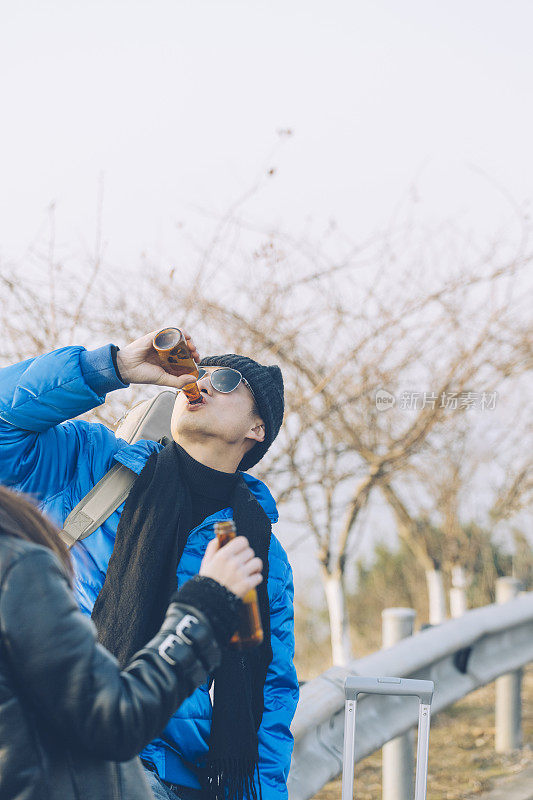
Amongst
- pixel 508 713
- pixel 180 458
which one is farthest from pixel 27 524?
pixel 508 713

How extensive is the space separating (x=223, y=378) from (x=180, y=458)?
36 cm

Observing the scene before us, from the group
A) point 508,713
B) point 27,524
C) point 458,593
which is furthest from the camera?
point 458,593

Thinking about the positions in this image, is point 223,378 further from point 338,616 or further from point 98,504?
point 338,616

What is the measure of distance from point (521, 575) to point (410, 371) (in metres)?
5.35

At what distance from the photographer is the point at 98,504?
2779 millimetres

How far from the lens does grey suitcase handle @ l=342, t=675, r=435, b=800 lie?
2742 mm

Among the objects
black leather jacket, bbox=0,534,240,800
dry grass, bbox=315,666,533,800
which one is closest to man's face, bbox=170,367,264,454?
black leather jacket, bbox=0,534,240,800

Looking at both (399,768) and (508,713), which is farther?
(508,713)

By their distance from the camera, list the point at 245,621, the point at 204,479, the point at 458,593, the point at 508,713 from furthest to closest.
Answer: the point at 458,593 → the point at 508,713 → the point at 204,479 → the point at 245,621

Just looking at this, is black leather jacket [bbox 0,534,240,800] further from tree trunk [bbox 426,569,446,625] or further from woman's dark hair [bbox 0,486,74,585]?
tree trunk [bbox 426,569,446,625]

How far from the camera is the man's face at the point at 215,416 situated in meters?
3.07

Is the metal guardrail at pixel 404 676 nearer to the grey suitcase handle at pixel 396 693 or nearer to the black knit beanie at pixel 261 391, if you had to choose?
the grey suitcase handle at pixel 396 693

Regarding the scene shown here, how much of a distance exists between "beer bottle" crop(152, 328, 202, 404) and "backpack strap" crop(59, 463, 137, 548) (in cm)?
39

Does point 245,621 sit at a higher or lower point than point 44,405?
lower
